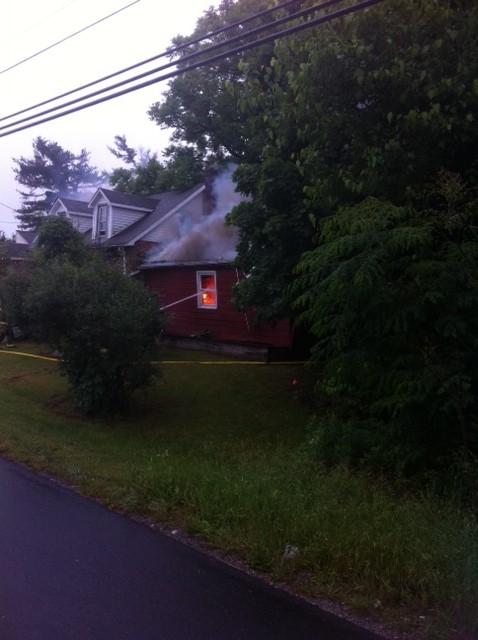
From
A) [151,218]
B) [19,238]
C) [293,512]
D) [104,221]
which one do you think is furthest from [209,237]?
[293,512]

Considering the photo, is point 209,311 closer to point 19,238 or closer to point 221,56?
point 221,56

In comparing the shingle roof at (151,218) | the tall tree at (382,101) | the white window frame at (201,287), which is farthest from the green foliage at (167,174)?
the tall tree at (382,101)

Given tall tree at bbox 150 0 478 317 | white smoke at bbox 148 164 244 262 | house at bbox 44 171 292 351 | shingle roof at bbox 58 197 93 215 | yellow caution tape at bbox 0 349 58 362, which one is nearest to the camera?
tall tree at bbox 150 0 478 317

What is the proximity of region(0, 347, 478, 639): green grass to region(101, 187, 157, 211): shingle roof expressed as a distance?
63.1 feet

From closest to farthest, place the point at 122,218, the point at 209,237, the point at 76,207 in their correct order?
the point at 209,237, the point at 122,218, the point at 76,207

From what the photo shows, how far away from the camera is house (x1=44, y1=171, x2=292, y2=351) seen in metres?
21.1

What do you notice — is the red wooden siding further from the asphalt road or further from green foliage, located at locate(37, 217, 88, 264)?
the asphalt road

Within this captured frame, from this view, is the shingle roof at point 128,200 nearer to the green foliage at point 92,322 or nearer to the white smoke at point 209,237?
the white smoke at point 209,237

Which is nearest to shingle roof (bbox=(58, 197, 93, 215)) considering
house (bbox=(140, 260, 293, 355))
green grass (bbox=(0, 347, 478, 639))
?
house (bbox=(140, 260, 293, 355))

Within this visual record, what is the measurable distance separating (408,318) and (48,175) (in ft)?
192

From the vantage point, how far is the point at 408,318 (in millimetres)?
6809

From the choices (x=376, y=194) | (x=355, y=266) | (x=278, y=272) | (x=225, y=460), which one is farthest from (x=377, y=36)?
(x=225, y=460)

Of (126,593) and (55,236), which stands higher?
(55,236)

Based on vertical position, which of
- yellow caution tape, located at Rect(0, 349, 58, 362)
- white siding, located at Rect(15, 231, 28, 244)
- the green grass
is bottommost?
the green grass
